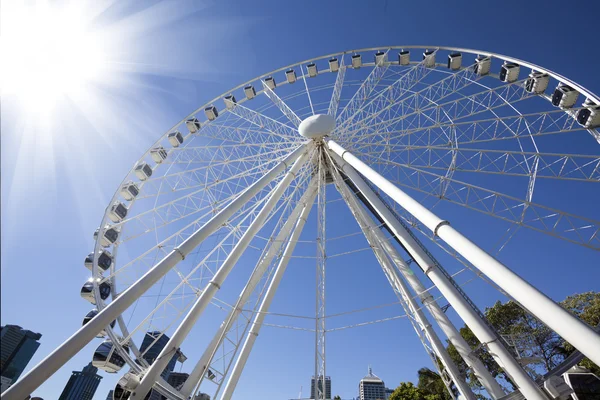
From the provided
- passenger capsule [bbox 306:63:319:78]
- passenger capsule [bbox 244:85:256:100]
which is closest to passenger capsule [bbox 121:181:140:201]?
passenger capsule [bbox 244:85:256:100]

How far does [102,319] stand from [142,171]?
43.4ft

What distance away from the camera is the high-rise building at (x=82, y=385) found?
143m

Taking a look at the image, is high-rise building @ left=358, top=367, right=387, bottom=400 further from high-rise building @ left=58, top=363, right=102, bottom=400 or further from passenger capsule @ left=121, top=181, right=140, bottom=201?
passenger capsule @ left=121, top=181, right=140, bottom=201

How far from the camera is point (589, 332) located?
5691 millimetres

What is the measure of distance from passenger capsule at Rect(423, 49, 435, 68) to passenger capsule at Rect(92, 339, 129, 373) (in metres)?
21.7

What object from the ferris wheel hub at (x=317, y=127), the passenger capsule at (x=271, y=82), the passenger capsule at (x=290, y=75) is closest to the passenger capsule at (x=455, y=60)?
the ferris wheel hub at (x=317, y=127)

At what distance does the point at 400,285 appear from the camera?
14578 mm

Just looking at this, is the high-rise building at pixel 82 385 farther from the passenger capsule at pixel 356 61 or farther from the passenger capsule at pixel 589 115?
the passenger capsule at pixel 589 115

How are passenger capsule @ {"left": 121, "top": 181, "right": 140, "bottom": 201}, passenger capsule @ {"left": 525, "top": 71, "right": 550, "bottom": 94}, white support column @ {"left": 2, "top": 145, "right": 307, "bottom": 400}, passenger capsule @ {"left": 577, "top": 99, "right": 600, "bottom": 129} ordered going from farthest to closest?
1. passenger capsule @ {"left": 121, "top": 181, "right": 140, "bottom": 201}
2. passenger capsule @ {"left": 525, "top": 71, "right": 550, "bottom": 94}
3. passenger capsule @ {"left": 577, "top": 99, "right": 600, "bottom": 129}
4. white support column @ {"left": 2, "top": 145, "right": 307, "bottom": 400}

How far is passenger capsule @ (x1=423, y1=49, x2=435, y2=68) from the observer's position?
61.3ft

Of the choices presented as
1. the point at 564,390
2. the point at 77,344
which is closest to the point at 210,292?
the point at 77,344

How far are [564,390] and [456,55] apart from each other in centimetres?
1623

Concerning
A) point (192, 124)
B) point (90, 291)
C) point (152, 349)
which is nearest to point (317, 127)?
point (192, 124)

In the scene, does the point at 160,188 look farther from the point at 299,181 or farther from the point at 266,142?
the point at 299,181
